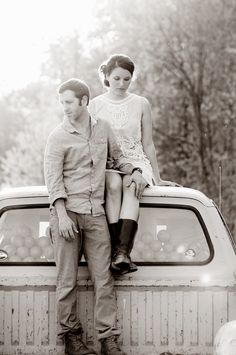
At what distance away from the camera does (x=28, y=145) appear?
1451 inches

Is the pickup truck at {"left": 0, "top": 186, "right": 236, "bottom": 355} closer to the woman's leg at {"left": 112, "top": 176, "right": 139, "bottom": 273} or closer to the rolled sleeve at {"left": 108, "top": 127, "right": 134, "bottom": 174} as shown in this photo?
the woman's leg at {"left": 112, "top": 176, "right": 139, "bottom": 273}

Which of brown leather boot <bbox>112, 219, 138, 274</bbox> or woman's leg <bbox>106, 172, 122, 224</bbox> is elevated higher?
woman's leg <bbox>106, 172, 122, 224</bbox>

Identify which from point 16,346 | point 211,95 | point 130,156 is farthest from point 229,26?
point 16,346

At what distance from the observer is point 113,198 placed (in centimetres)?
580

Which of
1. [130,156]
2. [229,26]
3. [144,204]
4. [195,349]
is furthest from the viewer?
[229,26]

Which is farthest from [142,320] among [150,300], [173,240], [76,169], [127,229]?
[76,169]

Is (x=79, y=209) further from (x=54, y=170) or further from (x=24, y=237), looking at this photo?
(x=24, y=237)

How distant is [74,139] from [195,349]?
144cm

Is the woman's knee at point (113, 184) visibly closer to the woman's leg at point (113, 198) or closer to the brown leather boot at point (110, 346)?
the woman's leg at point (113, 198)

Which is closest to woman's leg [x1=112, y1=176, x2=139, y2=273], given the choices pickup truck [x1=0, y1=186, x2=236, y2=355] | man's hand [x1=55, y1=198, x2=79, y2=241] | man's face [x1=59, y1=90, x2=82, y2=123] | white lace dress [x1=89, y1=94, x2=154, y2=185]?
pickup truck [x1=0, y1=186, x2=236, y2=355]

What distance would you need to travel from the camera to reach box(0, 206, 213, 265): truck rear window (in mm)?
5828

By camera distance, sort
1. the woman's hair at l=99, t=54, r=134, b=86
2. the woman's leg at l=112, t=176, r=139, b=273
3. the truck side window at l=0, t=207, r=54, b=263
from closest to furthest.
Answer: the woman's leg at l=112, t=176, r=139, b=273, the truck side window at l=0, t=207, r=54, b=263, the woman's hair at l=99, t=54, r=134, b=86

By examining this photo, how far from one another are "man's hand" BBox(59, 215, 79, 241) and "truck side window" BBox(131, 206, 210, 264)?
46cm

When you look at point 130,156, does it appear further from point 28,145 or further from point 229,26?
point 28,145
